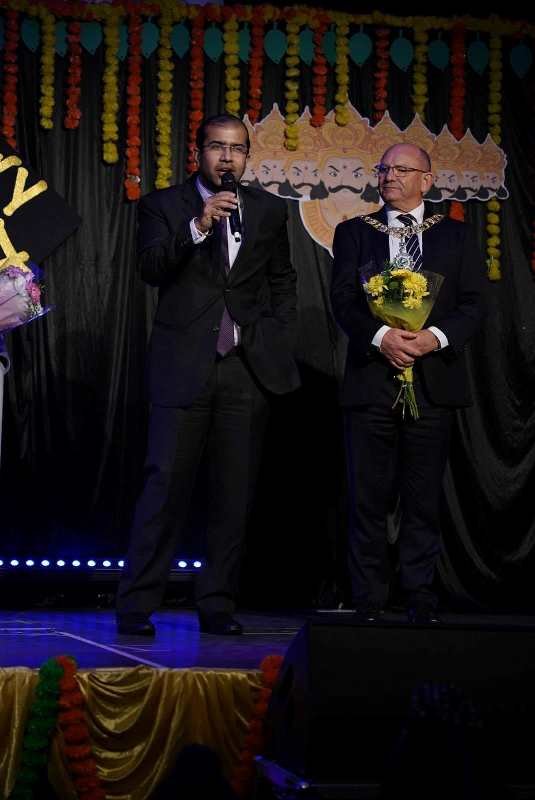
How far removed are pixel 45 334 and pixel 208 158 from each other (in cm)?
163

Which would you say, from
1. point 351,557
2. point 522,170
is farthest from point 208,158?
point 522,170

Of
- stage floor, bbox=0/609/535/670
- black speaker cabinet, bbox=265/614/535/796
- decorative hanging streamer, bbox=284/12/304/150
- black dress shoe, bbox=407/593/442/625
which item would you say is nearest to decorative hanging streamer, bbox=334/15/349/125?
decorative hanging streamer, bbox=284/12/304/150

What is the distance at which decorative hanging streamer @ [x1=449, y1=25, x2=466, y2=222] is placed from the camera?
5.32 meters

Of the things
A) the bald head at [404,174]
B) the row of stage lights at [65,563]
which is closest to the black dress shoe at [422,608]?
the bald head at [404,174]

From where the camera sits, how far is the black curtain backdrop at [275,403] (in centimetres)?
510

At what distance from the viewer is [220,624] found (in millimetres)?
3789

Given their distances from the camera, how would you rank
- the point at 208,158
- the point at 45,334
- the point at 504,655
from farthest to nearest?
the point at 45,334, the point at 208,158, the point at 504,655

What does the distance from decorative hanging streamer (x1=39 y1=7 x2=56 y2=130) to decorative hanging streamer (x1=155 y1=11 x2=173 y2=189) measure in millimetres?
463

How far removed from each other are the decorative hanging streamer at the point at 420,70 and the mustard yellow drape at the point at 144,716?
10.7 feet

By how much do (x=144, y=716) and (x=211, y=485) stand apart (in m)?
1.20

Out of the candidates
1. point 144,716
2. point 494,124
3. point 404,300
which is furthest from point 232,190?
point 494,124

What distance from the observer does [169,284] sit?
3.89 meters

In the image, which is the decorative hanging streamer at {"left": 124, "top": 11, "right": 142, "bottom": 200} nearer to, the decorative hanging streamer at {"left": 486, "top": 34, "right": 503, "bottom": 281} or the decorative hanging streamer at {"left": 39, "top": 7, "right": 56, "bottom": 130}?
the decorative hanging streamer at {"left": 39, "top": 7, "right": 56, "bottom": 130}

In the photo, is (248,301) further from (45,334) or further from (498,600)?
(498,600)
